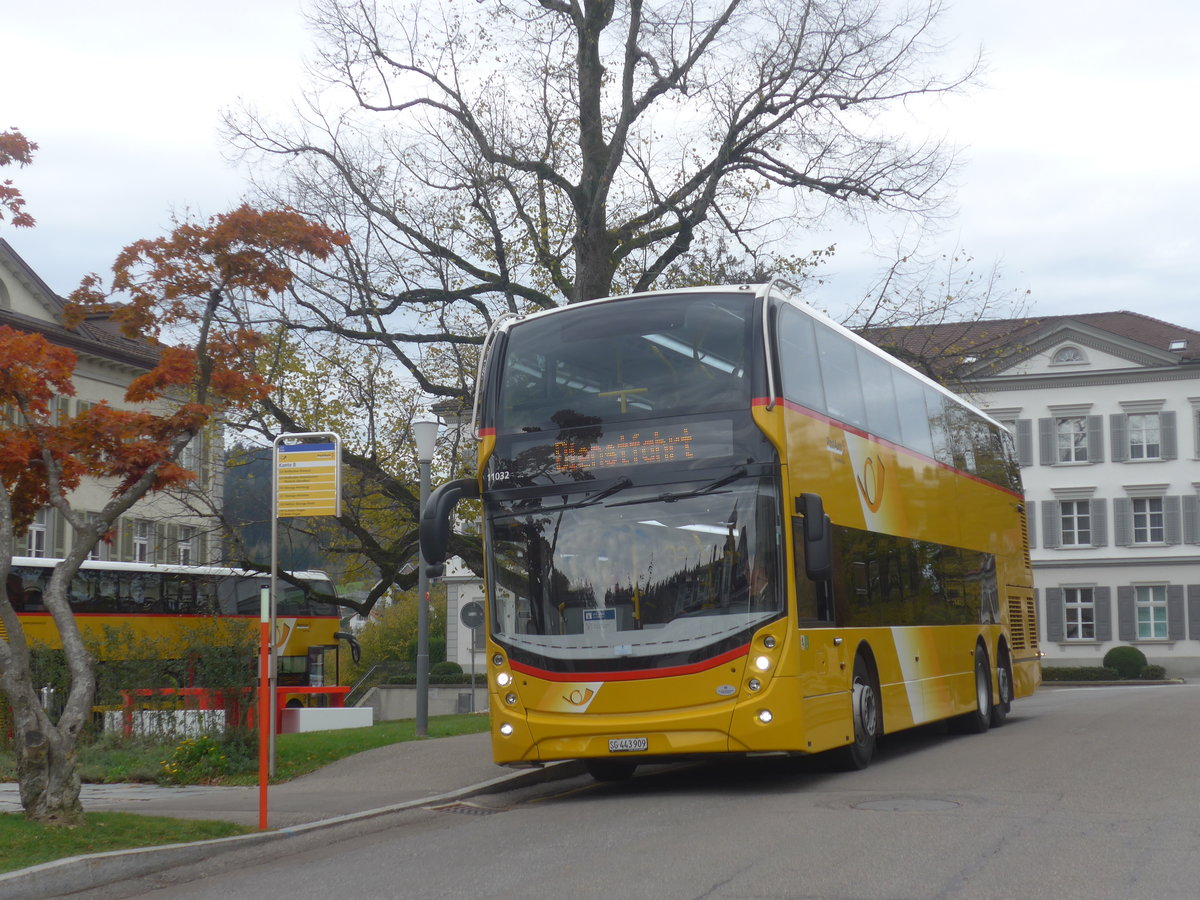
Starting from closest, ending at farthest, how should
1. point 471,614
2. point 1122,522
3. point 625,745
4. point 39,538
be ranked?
point 625,745 < point 471,614 < point 39,538 < point 1122,522

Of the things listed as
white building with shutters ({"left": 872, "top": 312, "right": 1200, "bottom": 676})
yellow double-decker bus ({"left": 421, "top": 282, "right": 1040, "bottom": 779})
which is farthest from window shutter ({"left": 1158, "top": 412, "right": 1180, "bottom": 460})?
yellow double-decker bus ({"left": 421, "top": 282, "right": 1040, "bottom": 779})

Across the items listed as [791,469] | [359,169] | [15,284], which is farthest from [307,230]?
[15,284]

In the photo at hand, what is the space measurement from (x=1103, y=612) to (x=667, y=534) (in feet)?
177

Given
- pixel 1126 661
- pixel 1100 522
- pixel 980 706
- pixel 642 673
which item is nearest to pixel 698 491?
pixel 642 673

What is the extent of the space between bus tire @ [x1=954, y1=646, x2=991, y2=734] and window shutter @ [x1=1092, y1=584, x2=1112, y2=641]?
147 feet

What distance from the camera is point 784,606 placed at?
39.2ft

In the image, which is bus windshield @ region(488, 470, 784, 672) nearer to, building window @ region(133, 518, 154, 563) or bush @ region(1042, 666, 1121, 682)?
building window @ region(133, 518, 154, 563)

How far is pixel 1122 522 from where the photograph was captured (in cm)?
6175

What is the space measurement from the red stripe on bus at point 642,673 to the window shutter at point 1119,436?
54.3 metres

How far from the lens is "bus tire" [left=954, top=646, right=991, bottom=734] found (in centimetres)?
1905

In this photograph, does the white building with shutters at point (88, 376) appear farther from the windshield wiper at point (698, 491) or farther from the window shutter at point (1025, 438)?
the window shutter at point (1025, 438)

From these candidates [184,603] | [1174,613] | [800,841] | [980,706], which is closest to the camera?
[800,841]

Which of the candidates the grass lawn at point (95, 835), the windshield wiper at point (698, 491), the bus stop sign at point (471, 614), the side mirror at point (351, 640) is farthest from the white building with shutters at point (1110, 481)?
the grass lawn at point (95, 835)

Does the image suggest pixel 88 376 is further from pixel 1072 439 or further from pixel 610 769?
pixel 1072 439
